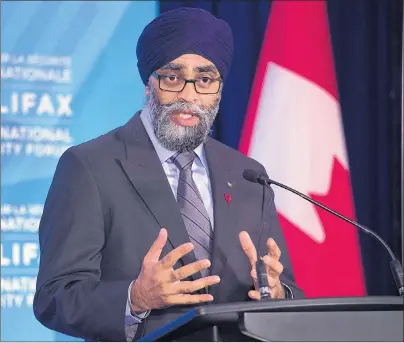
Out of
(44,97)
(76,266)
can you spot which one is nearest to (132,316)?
(76,266)

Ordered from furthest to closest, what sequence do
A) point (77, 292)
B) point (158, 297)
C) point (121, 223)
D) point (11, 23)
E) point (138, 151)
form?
point (11, 23) → point (138, 151) → point (121, 223) → point (77, 292) → point (158, 297)

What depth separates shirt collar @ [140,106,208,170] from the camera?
2.81 m

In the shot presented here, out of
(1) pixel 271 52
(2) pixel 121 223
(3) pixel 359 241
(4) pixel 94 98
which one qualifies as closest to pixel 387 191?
(3) pixel 359 241

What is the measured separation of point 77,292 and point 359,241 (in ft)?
8.54

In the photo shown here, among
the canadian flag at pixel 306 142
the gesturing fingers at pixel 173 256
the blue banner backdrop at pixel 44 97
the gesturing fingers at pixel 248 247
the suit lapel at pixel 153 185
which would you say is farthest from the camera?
the canadian flag at pixel 306 142

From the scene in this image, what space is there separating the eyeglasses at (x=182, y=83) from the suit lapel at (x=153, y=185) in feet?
0.68

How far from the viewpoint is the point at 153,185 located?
2658 mm

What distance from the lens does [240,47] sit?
440 centimetres

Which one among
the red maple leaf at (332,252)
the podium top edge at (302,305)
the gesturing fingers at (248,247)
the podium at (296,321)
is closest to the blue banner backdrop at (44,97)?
the red maple leaf at (332,252)

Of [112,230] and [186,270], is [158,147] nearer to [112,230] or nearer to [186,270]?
[112,230]

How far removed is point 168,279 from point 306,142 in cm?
244

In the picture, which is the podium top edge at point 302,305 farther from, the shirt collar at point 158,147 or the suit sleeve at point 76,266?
the shirt collar at point 158,147

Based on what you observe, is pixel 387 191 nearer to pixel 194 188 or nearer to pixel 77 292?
pixel 194 188

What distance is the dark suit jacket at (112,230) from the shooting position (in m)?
2.33
